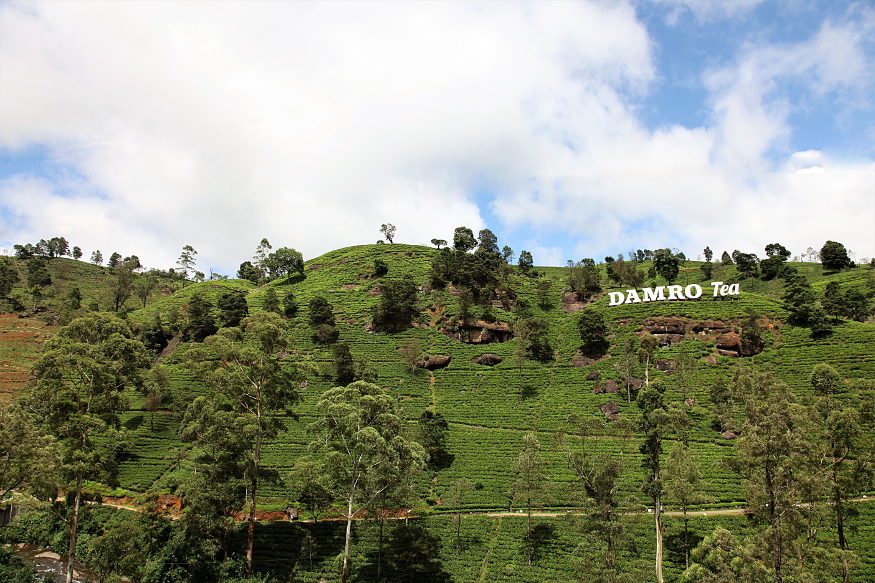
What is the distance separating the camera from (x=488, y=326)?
83.4 metres

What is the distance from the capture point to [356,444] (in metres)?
29.5

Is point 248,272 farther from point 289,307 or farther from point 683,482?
point 683,482

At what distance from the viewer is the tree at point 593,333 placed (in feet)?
238

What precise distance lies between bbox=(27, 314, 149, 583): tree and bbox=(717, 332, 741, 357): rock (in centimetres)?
7637

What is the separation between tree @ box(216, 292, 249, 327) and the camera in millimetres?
85875

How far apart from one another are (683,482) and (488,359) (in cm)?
4567

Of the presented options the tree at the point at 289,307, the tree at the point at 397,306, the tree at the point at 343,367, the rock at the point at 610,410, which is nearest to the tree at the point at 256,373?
the tree at the point at 343,367

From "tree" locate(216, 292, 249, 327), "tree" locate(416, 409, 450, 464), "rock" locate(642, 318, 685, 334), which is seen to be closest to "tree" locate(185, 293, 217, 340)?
"tree" locate(216, 292, 249, 327)

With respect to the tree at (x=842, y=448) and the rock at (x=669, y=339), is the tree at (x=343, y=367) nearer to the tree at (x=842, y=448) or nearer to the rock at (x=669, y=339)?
the rock at (x=669, y=339)

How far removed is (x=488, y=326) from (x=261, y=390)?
5528 centimetres

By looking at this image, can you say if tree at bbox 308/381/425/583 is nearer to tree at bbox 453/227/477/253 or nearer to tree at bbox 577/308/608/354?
tree at bbox 577/308/608/354

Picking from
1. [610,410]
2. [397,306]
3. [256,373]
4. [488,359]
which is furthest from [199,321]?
[610,410]

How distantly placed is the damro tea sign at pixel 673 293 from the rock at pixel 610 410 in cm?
2896

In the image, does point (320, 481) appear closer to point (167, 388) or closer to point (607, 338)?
point (167, 388)
